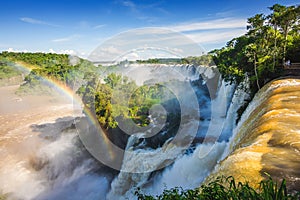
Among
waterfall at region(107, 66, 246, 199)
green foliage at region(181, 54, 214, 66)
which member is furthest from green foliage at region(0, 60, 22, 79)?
waterfall at region(107, 66, 246, 199)

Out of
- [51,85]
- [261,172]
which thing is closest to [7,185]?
[261,172]

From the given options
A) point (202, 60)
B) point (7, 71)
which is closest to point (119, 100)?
point (202, 60)

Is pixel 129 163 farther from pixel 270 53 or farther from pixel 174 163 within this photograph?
pixel 270 53

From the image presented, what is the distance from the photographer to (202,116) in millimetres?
15875

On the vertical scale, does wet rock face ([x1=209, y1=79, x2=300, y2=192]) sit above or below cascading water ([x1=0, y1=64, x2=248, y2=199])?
above

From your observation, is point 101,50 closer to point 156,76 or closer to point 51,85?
point 156,76

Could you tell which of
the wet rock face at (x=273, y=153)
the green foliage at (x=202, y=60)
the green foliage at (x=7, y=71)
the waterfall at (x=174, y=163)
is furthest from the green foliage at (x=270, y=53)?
the green foliage at (x=7, y=71)

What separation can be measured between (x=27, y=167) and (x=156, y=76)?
21089 mm

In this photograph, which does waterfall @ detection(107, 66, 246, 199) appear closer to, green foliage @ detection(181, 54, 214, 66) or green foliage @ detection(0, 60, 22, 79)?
green foliage @ detection(181, 54, 214, 66)

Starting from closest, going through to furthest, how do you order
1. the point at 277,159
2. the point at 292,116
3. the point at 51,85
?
the point at 277,159
the point at 292,116
the point at 51,85

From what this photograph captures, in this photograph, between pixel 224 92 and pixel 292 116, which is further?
pixel 224 92

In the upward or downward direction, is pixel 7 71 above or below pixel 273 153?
above

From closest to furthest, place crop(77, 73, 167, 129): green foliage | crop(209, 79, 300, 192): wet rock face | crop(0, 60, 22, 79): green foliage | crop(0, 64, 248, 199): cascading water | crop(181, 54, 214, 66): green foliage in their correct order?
crop(209, 79, 300, 192): wet rock face, crop(0, 64, 248, 199): cascading water, crop(77, 73, 167, 129): green foliage, crop(181, 54, 214, 66): green foliage, crop(0, 60, 22, 79): green foliage

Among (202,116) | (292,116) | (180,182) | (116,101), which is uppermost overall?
(292,116)
